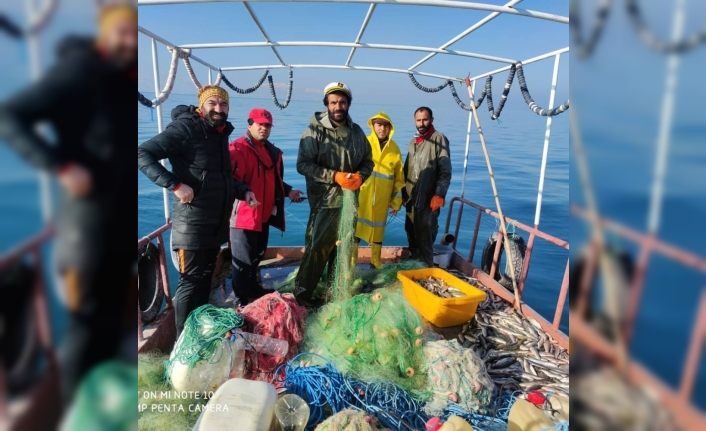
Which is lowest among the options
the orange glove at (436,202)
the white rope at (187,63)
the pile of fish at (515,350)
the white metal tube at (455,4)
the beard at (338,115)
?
the pile of fish at (515,350)

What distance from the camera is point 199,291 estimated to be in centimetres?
362

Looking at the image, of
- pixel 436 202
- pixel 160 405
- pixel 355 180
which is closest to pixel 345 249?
pixel 355 180

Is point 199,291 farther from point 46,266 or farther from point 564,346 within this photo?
point 564,346

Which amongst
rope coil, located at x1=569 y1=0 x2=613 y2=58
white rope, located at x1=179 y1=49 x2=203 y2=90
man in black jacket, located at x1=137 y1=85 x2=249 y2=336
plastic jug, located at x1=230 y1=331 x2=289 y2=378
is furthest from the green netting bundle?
white rope, located at x1=179 y1=49 x2=203 y2=90

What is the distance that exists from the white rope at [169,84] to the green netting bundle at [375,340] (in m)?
3.32

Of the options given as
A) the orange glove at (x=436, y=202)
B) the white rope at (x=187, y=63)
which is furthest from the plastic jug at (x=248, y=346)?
the white rope at (x=187, y=63)

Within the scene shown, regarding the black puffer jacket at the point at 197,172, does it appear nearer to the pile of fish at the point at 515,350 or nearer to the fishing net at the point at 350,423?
the fishing net at the point at 350,423

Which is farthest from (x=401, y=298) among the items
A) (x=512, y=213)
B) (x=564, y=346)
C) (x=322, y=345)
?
(x=512, y=213)

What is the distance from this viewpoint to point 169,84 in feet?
16.4

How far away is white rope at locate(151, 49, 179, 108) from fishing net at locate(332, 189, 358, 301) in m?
2.60

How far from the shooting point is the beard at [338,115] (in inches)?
168

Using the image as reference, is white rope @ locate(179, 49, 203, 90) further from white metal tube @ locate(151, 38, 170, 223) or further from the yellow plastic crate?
the yellow plastic crate

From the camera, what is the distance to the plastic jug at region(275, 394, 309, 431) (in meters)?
2.65

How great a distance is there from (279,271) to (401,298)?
8.04ft
